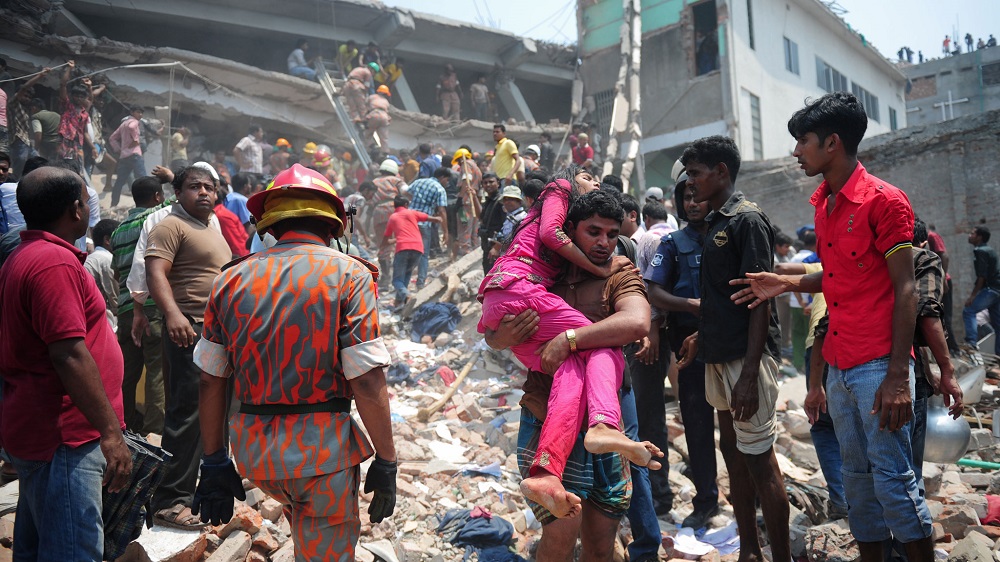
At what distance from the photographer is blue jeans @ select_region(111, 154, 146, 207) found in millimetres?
11680

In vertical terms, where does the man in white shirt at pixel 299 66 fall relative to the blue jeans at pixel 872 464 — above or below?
above

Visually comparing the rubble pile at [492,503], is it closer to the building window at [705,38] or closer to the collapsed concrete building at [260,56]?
the collapsed concrete building at [260,56]

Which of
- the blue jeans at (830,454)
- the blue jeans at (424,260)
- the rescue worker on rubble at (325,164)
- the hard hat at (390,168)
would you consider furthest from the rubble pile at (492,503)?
the rescue worker on rubble at (325,164)

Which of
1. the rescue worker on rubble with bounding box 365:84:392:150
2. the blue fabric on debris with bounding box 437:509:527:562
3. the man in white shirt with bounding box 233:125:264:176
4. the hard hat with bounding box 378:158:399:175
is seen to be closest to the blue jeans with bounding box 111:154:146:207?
the man in white shirt with bounding box 233:125:264:176

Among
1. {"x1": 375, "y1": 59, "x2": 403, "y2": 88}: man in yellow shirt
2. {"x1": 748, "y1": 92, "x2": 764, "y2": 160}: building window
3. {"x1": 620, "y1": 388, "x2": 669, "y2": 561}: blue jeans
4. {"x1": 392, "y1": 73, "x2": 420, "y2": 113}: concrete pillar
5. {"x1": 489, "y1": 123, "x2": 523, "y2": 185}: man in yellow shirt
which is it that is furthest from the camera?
{"x1": 392, "y1": 73, "x2": 420, "y2": 113}: concrete pillar

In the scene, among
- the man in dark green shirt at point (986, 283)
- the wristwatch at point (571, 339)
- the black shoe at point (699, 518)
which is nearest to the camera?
the wristwatch at point (571, 339)

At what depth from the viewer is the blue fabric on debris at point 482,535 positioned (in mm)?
3760

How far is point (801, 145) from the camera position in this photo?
2.84m

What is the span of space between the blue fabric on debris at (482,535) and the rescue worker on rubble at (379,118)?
13.7 metres

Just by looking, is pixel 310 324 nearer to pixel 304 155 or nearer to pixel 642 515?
pixel 642 515

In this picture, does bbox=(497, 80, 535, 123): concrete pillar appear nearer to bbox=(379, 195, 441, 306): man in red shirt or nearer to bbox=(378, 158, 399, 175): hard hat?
bbox=(378, 158, 399, 175): hard hat

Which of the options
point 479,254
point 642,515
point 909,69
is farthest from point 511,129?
point 909,69

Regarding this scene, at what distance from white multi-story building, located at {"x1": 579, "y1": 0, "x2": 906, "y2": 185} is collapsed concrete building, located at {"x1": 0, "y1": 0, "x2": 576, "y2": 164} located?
1.80 m

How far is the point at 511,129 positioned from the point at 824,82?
11199 millimetres
